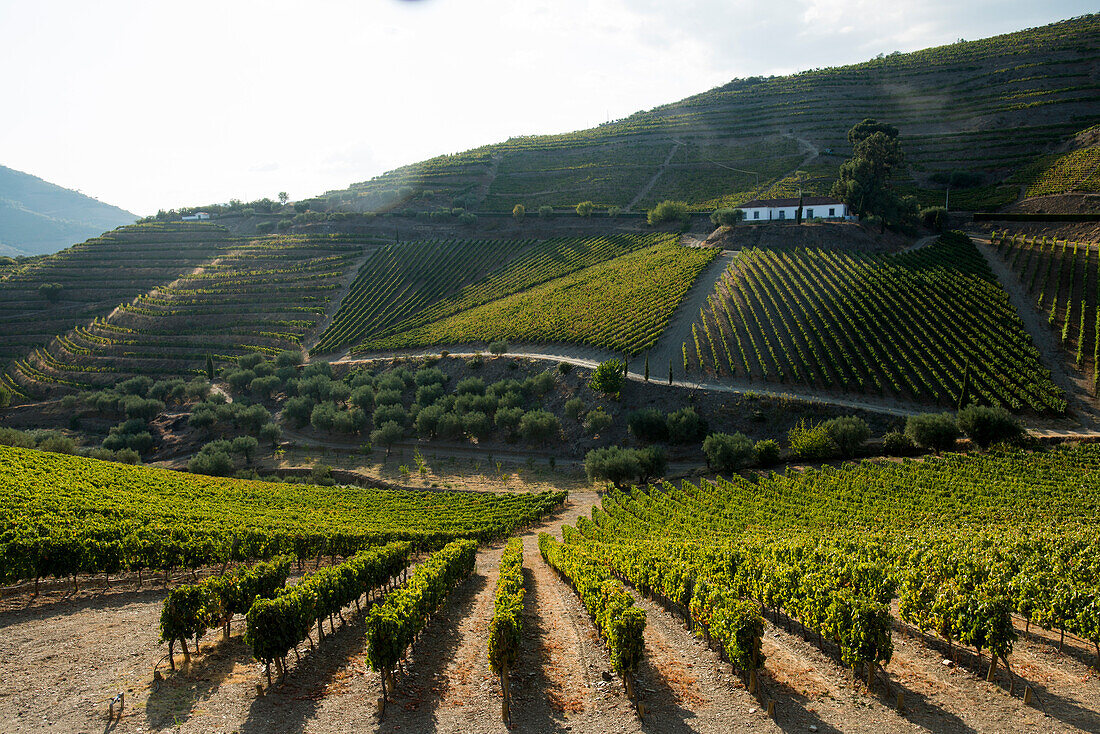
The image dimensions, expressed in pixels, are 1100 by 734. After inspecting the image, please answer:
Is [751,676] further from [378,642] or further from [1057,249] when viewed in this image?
[1057,249]

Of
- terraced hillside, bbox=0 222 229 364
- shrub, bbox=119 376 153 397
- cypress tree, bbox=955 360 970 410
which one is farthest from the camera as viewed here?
terraced hillside, bbox=0 222 229 364

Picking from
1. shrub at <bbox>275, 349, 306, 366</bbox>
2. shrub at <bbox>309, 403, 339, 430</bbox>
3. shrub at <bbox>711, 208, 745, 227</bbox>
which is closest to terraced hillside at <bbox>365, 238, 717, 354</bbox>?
shrub at <bbox>711, 208, 745, 227</bbox>

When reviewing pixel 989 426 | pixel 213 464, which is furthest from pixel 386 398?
pixel 989 426

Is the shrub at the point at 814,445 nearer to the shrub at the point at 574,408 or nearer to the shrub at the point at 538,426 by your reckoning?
the shrub at the point at 574,408

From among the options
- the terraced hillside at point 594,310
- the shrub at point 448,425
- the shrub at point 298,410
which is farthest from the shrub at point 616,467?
the shrub at point 298,410

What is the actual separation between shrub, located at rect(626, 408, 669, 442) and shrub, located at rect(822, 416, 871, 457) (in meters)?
15.6

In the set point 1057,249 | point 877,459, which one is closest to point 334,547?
point 877,459

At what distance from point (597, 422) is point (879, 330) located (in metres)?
31.5

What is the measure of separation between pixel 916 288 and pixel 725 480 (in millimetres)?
36993

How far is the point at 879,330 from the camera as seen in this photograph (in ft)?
207

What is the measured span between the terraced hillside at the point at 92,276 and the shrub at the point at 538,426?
295 feet

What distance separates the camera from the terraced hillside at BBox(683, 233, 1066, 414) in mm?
55062

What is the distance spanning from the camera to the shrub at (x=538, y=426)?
64875mm

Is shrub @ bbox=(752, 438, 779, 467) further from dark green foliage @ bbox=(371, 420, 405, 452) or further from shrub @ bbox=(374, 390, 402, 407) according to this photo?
shrub @ bbox=(374, 390, 402, 407)
